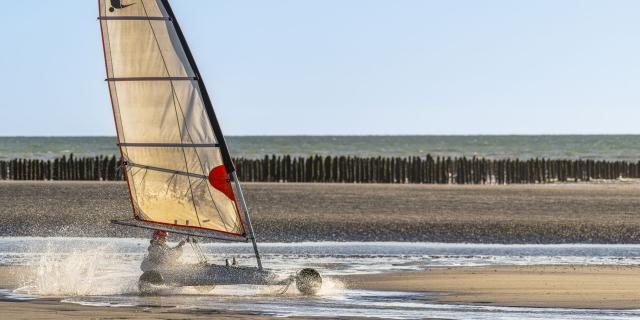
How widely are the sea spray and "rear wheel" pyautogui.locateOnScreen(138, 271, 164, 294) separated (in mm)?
310

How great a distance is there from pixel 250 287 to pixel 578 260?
687 centimetres

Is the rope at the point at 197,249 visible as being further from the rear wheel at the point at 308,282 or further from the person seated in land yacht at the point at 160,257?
the rear wheel at the point at 308,282

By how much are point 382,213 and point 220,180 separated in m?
15.1

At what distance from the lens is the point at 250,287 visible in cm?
1905

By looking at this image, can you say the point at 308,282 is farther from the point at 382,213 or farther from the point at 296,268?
the point at 382,213

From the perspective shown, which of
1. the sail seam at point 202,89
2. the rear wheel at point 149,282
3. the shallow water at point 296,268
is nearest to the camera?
the shallow water at point 296,268

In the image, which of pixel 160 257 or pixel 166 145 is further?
pixel 166 145

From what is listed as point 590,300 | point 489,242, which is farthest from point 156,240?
point 489,242

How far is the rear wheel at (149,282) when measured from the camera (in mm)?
18000

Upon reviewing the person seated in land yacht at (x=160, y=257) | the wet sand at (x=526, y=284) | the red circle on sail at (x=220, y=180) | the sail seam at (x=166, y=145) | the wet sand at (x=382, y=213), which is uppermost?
the sail seam at (x=166, y=145)

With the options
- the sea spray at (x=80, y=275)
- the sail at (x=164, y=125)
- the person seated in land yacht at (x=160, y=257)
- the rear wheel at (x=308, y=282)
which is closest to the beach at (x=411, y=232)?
the sea spray at (x=80, y=275)

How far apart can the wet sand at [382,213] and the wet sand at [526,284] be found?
22.1 feet

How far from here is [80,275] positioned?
1992cm

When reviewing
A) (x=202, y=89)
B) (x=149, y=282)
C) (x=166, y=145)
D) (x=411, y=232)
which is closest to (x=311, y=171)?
(x=411, y=232)
